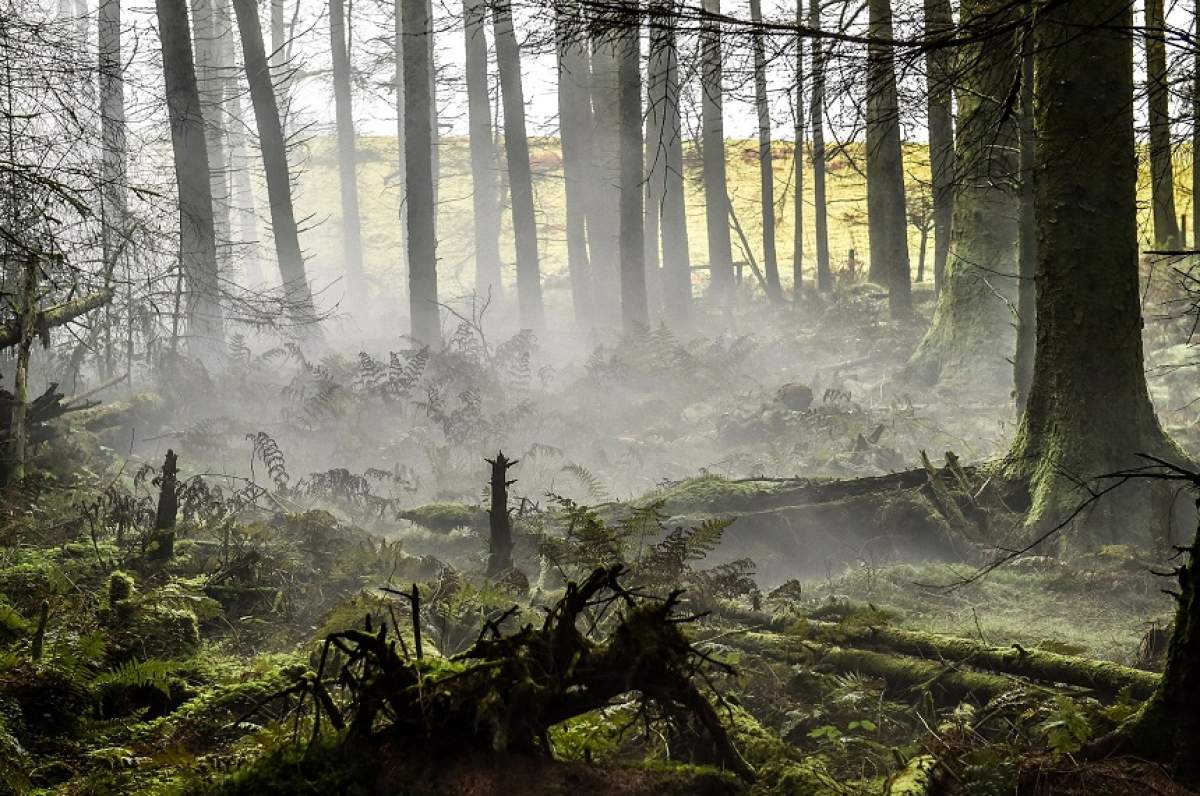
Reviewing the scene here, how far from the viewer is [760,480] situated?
8.60 metres

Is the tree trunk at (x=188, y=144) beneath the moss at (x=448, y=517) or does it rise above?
above

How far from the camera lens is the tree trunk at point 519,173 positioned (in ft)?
74.5

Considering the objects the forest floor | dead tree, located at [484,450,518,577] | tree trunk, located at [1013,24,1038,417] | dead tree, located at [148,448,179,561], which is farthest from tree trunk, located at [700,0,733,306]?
dead tree, located at [148,448,179,561]

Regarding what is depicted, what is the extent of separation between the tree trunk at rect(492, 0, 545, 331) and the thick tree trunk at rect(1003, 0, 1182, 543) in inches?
653

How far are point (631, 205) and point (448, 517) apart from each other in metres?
11.4

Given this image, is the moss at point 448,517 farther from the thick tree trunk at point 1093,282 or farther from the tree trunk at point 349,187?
the tree trunk at point 349,187

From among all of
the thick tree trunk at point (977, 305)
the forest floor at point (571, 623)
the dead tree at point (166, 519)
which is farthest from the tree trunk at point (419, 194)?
the dead tree at point (166, 519)

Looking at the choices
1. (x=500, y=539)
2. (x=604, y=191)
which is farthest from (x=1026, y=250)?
(x=604, y=191)

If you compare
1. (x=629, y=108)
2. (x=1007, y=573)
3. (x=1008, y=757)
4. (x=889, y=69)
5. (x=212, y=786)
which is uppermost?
(x=629, y=108)

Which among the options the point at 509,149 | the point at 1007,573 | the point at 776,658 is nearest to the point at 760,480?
the point at 1007,573

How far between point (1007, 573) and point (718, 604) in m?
2.60

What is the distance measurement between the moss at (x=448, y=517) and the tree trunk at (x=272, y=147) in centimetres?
1118

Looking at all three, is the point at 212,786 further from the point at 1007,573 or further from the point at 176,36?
Answer: the point at 176,36

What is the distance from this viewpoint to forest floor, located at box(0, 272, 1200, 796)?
90.6 inches
